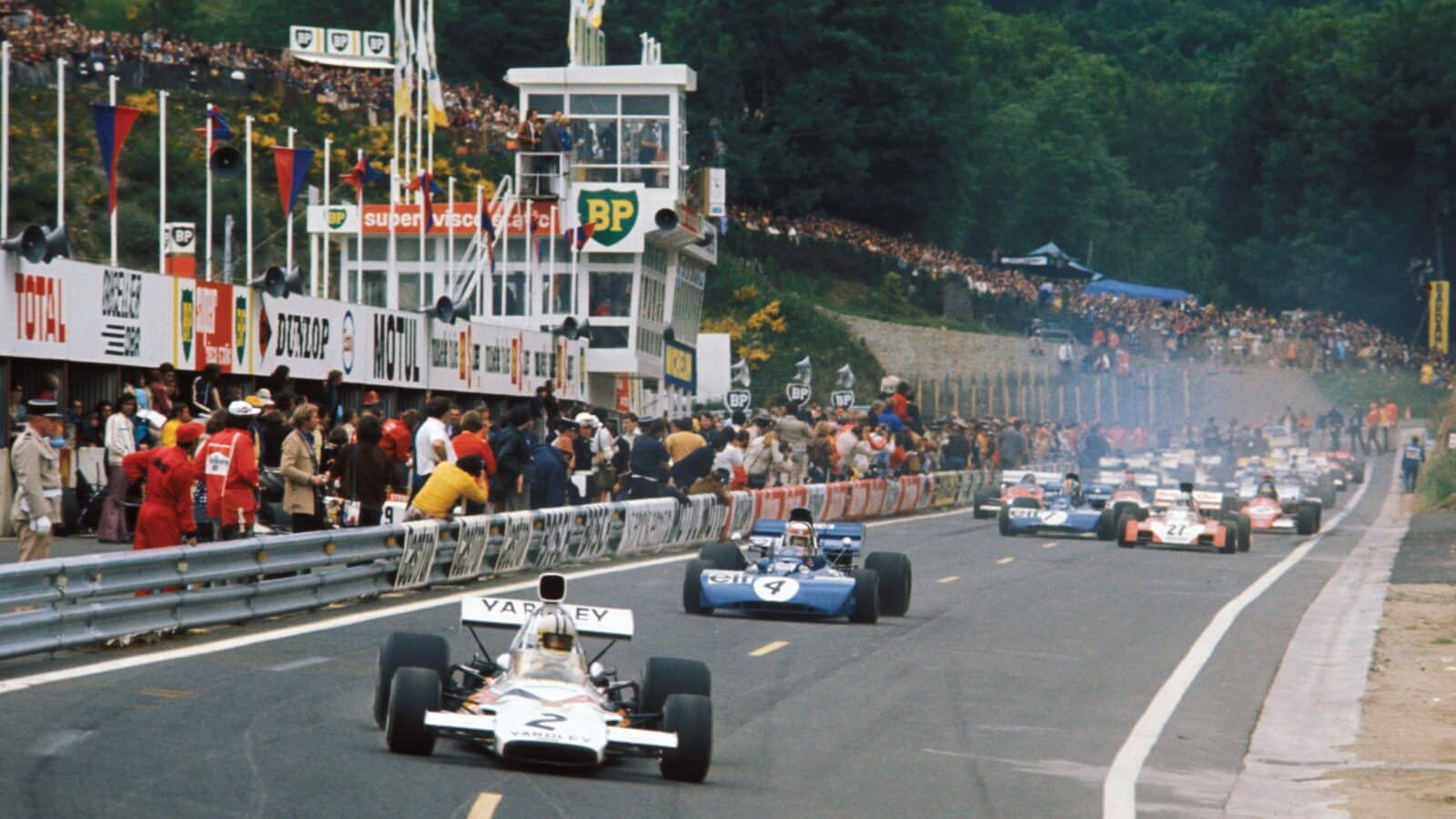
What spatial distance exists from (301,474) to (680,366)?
3877cm

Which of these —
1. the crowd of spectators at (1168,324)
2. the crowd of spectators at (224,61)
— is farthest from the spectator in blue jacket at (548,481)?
the crowd of spectators at (1168,324)

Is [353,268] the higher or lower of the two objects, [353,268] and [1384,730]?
the higher

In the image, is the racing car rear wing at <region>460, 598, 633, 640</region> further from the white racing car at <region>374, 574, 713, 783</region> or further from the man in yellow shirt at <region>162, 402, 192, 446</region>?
the man in yellow shirt at <region>162, 402, 192, 446</region>

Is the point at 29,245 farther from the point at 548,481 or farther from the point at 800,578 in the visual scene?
the point at 800,578

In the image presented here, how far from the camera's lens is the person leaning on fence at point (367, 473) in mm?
20891

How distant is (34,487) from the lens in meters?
16.7

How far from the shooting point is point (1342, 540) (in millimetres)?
39344

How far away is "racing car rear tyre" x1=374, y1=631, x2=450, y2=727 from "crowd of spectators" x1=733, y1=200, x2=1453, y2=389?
73.1 metres

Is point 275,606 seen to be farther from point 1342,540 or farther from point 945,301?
point 945,301

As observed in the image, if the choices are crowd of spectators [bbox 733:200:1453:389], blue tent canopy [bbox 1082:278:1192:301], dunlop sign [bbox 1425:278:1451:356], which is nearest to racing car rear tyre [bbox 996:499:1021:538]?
crowd of spectators [bbox 733:200:1453:389]

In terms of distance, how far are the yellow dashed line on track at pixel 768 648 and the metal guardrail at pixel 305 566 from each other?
404cm

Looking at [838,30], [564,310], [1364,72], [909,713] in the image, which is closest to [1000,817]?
[909,713]

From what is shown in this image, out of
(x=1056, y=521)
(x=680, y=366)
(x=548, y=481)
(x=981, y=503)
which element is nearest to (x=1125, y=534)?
(x=1056, y=521)

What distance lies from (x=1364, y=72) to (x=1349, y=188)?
597 cm
